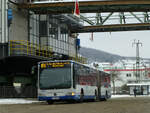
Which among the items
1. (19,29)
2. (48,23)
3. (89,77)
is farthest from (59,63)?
(48,23)

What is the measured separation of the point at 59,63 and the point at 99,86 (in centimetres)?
1015

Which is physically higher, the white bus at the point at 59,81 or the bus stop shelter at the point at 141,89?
the white bus at the point at 59,81

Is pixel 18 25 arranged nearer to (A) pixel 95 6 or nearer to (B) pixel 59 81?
(A) pixel 95 6

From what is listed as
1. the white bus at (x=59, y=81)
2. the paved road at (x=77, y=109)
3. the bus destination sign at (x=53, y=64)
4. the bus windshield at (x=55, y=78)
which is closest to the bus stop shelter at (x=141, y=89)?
the white bus at (x=59, y=81)

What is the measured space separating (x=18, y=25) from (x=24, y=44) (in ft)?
6.88

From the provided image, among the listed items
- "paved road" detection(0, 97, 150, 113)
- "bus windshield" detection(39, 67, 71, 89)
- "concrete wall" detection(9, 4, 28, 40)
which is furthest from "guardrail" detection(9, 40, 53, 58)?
"paved road" detection(0, 97, 150, 113)

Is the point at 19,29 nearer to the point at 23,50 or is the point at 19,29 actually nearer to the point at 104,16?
the point at 23,50

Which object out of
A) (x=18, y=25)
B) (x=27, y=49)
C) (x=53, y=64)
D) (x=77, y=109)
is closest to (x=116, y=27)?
(x=18, y=25)

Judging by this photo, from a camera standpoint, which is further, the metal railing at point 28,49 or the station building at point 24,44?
the station building at point 24,44

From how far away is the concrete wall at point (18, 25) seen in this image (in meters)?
38.8

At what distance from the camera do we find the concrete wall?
3881 centimetres

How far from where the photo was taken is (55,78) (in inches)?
1110

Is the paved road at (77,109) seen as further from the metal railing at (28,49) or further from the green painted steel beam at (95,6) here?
the green painted steel beam at (95,6)

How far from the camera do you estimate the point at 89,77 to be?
33.8 m
